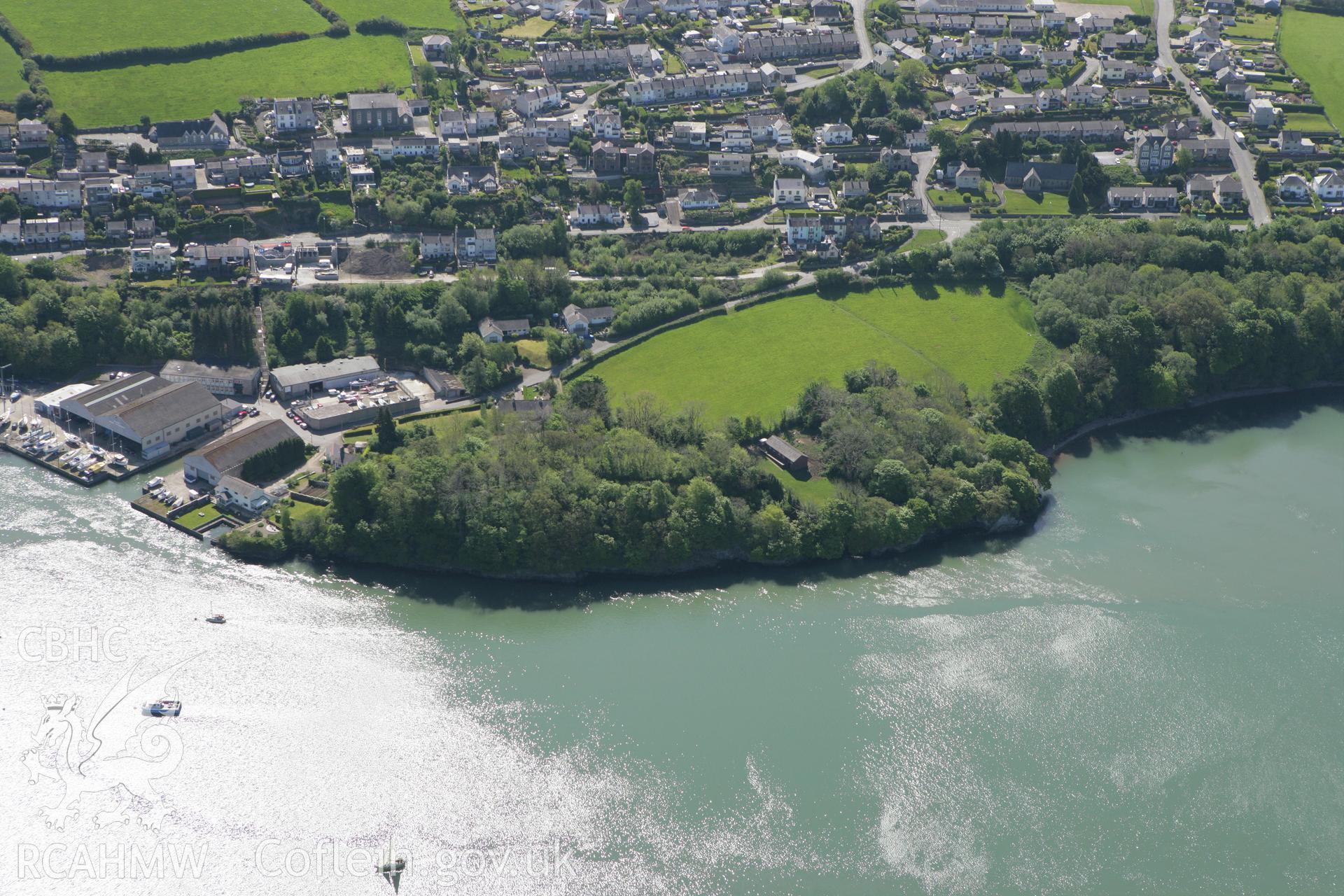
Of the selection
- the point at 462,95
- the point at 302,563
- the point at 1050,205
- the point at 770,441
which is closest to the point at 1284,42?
the point at 1050,205

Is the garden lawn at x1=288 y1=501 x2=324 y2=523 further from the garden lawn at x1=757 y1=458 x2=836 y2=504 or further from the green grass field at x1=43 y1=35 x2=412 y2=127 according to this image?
the green grass field at x1=43 y1=35 x2=412 y2=127

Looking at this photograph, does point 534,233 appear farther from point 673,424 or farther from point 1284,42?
point 1284,42

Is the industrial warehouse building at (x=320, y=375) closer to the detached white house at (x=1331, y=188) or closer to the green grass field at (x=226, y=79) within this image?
the green grass field at (x=226, y=79)

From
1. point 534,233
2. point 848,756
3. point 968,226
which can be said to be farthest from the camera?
point 968,226

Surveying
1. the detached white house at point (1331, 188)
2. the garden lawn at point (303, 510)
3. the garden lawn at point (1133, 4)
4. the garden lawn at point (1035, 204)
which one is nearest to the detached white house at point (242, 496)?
the garden lawn at point (303, 510)

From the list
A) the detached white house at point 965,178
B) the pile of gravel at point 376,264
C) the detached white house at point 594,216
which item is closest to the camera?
the pile of gravel at point 376,264

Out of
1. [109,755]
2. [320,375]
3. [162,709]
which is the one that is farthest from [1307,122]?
[109,755]
